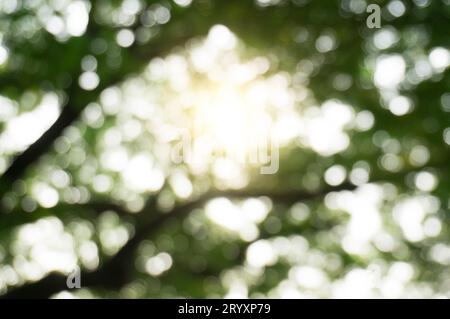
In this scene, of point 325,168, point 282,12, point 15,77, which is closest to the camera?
point 282,12

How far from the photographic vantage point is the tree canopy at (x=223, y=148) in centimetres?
509

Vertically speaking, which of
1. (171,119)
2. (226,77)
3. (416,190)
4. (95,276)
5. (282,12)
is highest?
(282,12)

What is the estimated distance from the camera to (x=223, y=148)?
5.82m

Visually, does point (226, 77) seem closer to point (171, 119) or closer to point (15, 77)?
point (171, 119)

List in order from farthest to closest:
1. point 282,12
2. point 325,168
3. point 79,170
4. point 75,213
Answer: point 79,170 → point 325,168 → point 75,213 → point 282,12

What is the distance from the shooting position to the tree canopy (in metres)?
5.09

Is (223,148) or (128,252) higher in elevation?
(223,148)

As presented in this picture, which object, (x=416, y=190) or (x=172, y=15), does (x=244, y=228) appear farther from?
(x=172, y=15)

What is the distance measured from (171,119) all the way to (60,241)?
2083 millimetres

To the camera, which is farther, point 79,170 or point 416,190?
point 79,170

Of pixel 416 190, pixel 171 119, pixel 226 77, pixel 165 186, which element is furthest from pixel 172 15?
pixel 416 190
